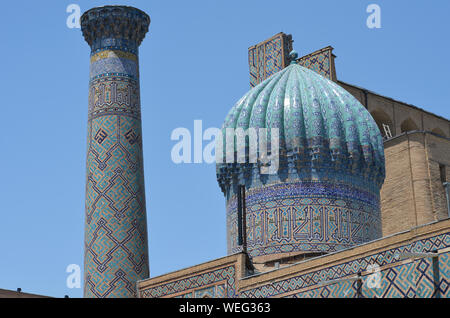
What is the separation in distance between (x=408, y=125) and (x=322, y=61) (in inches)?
155

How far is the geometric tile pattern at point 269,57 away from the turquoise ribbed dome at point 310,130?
104 inches

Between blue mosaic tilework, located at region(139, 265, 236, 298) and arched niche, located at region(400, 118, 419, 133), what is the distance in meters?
9.04

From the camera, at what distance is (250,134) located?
40.1 ft

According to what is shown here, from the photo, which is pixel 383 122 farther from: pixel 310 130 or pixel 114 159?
pixel 114 159

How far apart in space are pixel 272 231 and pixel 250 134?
4.39ft

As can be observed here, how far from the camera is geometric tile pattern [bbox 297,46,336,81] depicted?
613 inches

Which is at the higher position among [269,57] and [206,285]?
[269,57]

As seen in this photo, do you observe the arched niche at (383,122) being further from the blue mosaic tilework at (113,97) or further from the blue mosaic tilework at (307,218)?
the blue mosaic tilework at (113,97)

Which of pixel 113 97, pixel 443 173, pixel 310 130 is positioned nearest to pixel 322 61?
pixel 443 173

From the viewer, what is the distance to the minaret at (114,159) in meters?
12.0

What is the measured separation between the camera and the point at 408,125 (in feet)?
62.2

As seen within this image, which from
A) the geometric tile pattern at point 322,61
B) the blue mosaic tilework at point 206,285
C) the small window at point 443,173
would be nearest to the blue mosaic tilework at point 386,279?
the blue mosaic tilework at point 206,285

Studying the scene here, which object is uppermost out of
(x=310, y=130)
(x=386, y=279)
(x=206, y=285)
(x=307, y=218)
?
(x=310, y=130)
